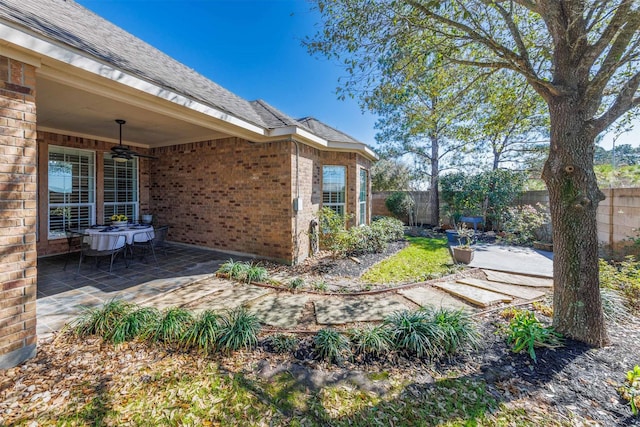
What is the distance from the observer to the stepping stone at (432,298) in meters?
4.03

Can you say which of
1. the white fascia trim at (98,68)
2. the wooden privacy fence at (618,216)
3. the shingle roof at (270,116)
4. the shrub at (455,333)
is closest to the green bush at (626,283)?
the wooden privacy fence at (618,216)

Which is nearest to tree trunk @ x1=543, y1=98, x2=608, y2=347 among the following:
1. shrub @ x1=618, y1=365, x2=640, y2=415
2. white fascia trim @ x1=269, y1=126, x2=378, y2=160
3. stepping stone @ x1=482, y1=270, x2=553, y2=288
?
shrub @ x1=618, y1=365, x2=640, y2=415

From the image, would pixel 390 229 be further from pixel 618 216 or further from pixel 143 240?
pixel 143 240

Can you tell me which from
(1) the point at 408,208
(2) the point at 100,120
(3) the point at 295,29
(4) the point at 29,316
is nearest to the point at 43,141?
(2) the point at 100,120

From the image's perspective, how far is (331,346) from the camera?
9.02 feet

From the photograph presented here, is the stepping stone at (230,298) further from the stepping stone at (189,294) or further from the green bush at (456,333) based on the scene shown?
the green bush at (456,333)

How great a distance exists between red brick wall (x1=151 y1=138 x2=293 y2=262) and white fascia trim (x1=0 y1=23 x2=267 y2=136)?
5.66ft

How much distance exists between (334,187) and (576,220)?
6236 millimetres

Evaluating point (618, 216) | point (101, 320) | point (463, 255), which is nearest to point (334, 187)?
point (463, 255)

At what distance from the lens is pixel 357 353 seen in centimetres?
282

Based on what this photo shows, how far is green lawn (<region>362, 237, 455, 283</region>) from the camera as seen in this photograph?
5585 mm

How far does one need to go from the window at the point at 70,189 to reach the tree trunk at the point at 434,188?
14.6 m

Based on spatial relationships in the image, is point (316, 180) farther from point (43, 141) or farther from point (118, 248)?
point (43, 141)

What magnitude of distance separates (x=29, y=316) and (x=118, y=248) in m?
3.15
